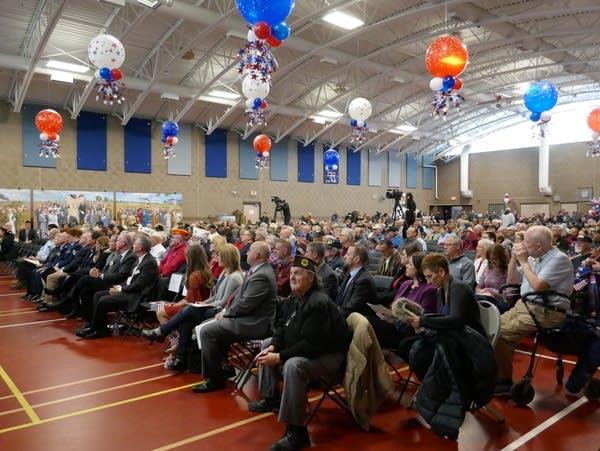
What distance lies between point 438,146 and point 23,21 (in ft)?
84.4

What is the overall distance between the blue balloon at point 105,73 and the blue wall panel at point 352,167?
1937 cm

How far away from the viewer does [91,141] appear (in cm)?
1878

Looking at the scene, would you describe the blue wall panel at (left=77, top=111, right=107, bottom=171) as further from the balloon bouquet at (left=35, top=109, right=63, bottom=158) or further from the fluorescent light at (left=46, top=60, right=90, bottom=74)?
the balloon bouquet at (left=35, top=109, right=63, bottom=158)

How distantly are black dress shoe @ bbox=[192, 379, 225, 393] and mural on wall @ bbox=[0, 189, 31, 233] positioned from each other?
15685 mm

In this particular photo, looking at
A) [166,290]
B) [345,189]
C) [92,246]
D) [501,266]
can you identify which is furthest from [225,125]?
[501,266]

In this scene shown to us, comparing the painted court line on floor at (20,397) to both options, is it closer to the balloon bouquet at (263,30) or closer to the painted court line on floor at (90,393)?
the painted court line on floor at (90,393)

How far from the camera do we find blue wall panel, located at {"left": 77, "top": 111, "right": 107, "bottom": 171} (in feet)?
60.8

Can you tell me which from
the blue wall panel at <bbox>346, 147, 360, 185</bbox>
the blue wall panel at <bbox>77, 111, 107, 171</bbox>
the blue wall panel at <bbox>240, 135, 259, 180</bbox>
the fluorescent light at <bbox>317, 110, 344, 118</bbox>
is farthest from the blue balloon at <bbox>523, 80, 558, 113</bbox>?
the blue wall panel at <bbox>346, 147, 360, 185</bbox>

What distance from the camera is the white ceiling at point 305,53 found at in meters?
12.9

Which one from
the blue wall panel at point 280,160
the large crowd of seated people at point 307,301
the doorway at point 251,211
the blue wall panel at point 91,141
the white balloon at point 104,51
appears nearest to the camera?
the large crowd of seated people at point 307,301

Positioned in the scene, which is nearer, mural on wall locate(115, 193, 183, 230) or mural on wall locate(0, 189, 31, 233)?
mural on wall locate(0, 189, 31, 233)

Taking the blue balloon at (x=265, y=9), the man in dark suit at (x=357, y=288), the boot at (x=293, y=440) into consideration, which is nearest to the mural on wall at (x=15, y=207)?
the blue balloon at (x=265, y=9)

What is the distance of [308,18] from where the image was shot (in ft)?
41.7

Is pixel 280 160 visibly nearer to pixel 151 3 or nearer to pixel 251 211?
pixel 251 211
